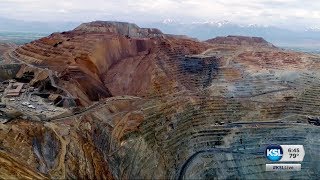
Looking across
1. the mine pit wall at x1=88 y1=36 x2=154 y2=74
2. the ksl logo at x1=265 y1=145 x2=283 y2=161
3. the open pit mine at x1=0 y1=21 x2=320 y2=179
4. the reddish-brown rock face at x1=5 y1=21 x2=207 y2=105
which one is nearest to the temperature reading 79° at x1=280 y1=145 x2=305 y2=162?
the ksl logo at x1=265 y1=145 x2=283 y2=161

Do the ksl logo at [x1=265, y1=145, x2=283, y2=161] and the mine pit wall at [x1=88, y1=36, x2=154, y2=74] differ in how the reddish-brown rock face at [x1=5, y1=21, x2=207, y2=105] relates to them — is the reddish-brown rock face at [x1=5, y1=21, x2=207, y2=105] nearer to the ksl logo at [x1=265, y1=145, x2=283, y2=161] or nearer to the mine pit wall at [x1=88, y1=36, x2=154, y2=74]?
the mine pit wall at [x1=88, y1=36, x2=154, y2=74]

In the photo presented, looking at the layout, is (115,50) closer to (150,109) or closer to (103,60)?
(103,60)

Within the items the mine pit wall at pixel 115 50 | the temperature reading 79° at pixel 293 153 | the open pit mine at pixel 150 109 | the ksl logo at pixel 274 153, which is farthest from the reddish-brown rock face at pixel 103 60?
the temperature reading 79° at pixel 293 153

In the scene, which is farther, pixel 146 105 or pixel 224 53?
pixel 224 53

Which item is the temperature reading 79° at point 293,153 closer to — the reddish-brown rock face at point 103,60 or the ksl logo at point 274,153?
the ksl logo at point 274,153

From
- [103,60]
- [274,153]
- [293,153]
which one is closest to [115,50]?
[103,60]

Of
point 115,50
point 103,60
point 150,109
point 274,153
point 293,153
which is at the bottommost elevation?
point 293,153

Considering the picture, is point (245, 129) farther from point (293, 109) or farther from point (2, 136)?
point (2, 136)

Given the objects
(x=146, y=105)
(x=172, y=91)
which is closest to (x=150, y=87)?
(x=172, y=91)
